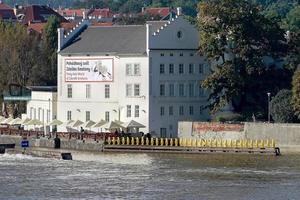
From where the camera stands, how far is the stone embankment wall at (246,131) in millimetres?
101188

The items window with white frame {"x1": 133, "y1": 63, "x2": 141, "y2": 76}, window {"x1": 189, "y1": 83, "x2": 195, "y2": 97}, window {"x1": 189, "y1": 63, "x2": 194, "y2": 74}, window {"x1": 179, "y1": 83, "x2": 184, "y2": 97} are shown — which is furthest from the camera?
window {"x1": 189, "y1": 63, "x2": 194, "y2": 74}

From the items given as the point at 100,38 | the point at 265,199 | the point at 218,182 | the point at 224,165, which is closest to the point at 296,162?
the point at 224,165

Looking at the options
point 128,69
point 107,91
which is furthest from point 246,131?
point 107,91

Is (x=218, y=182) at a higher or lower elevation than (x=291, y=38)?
lower

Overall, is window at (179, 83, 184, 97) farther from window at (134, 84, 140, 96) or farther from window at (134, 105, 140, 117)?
window at (134, 105, 140, 117)

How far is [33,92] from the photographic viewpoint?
121750 mm

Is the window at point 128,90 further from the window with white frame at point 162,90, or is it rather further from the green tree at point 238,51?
the green tree at point 238,51

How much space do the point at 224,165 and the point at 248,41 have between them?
18.1 m

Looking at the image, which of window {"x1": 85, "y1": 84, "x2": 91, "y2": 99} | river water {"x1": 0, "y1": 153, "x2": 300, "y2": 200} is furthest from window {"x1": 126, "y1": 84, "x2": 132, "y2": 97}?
river water {"x1": 0, "y1": 153, "x2": 300, "y2": 200}

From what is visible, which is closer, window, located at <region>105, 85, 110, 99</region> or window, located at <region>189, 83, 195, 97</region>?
window, located at <region>189, 83, 195, 97</region>

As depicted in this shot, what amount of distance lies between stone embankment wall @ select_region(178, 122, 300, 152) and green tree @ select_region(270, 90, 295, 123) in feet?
6.85

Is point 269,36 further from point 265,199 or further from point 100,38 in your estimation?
point 265,199

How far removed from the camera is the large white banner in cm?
11319

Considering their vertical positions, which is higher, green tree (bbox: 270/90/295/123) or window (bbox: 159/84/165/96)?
window (bbox: 159/84/165/96)
